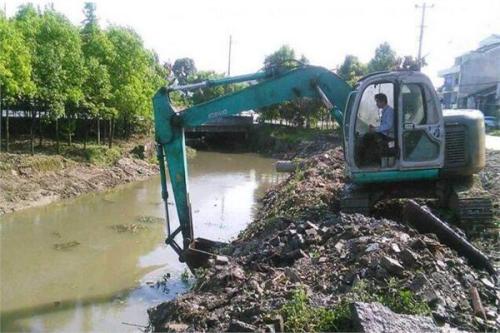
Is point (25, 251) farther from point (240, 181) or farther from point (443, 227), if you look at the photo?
point (240, 181)

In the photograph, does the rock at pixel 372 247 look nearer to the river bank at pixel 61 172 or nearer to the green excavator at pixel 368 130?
the green excavator at pixel 368 130

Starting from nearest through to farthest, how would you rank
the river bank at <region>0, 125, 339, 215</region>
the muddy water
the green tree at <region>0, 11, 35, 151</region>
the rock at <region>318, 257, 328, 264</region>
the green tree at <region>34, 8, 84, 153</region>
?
the rock at <region>318, 257, 328, 264</region>, the muddy water, the green tree at <region>0, 11, 35, 151</region>, the river bank at <region>0, 125, 339, 215</region>, the green tree at <region>34, 8, 84, 153</region>

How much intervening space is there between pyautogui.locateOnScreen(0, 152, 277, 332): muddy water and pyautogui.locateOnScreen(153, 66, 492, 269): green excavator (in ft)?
4.41

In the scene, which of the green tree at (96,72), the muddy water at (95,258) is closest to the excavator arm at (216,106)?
the muddy water at (95,258)

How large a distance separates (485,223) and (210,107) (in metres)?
4.69

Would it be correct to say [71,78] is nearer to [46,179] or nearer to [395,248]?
[46,179]

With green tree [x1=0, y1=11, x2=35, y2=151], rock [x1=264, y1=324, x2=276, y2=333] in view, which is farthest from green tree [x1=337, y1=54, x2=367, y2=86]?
rock [x1=264, y1=324, x2=276, y2=333]

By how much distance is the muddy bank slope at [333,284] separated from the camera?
4.52 meters

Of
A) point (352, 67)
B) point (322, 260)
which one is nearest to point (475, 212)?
point (322, 260)

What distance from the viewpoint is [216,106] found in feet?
28.3

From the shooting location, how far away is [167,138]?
8648 millimetres

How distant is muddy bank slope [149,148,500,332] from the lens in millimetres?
4523

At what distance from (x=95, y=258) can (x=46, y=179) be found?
24.1 feet

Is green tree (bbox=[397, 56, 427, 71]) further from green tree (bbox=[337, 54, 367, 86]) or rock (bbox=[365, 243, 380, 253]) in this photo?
green tree (bbox=[337, 54, 367, 86])
